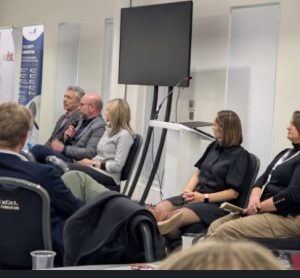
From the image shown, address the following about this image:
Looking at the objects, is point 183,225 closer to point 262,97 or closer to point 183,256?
point 262,97

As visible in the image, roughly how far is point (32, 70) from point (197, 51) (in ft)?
7.24

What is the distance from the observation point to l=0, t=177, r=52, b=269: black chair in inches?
89.6

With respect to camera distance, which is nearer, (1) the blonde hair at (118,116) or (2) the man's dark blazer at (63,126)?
(1) the blonde hair at (118,116)

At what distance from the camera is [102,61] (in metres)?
7.02

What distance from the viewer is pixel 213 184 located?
389 centimetres

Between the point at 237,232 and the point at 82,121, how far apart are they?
259 cm

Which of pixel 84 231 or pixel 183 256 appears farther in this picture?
pixel 84 231

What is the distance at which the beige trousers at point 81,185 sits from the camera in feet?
8.89

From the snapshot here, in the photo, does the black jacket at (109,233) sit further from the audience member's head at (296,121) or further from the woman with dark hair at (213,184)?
the audience member's head at (296,121)

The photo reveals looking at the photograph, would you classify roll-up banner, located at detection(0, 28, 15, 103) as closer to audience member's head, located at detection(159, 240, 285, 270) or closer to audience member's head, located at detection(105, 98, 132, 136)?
audience member's head, located at detection(105, 98, 132, 136)

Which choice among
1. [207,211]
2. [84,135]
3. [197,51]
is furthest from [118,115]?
[207,211]

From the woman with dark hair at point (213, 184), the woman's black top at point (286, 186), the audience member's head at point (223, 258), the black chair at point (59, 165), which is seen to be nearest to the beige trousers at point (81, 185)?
the black chair at point (59, 165)

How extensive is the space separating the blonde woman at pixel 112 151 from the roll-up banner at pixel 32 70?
1804 mm

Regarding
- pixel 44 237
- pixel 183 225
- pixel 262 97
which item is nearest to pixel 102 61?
pixel 262 97
